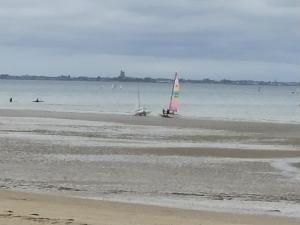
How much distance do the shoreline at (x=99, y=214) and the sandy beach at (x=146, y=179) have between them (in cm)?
2

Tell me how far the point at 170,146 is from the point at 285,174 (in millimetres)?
9669

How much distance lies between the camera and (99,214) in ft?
37.5

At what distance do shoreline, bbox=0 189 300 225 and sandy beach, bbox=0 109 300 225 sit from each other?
2 cm

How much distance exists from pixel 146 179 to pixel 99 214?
21.7 feet

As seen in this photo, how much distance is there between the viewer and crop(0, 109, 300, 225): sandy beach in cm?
1195

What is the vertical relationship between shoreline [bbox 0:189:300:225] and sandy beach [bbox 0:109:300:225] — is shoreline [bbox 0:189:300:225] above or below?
above

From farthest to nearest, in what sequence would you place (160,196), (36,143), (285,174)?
(36,143), (285,174), (160,196)

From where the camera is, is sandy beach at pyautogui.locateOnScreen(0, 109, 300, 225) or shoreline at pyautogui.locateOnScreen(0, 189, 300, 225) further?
sandy beach at pyautogui.locateOnScreen(0, 109, 300, 225)

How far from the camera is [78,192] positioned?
50.3 ft

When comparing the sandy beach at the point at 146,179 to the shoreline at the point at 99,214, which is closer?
the shoreline at the point at 99,214

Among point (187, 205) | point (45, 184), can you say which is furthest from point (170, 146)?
point (187, 205)

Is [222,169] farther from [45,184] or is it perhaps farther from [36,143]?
[36,143]

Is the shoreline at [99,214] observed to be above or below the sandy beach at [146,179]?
above

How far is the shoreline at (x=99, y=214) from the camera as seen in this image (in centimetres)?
1047
